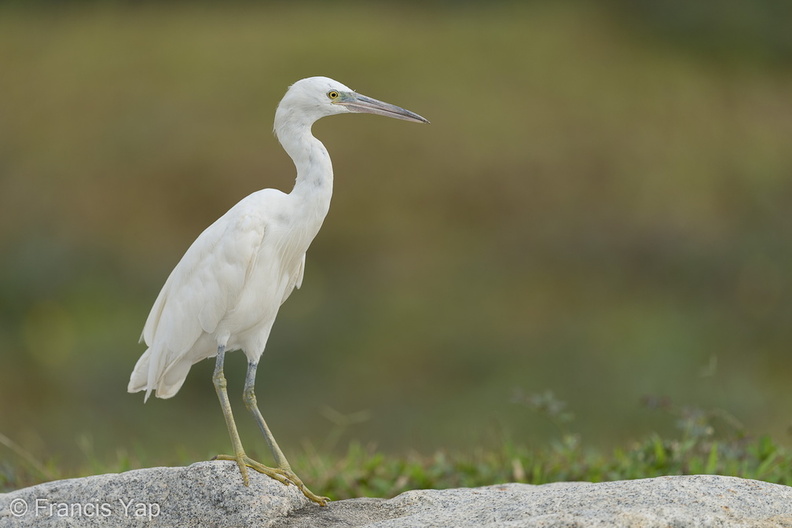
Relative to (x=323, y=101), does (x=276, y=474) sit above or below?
below

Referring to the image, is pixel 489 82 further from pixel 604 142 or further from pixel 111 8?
pixel 111 8

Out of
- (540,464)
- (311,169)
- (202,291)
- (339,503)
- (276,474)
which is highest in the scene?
(311,169)

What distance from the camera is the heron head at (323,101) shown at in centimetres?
348

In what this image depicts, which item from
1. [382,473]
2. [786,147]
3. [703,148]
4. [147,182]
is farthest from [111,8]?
[382,473]

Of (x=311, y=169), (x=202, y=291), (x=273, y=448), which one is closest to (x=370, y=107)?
(x=311, y=169)

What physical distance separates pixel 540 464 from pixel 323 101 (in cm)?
192

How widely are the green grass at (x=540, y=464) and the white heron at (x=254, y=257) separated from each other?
102cm

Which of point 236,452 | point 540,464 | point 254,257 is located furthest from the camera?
point 540,464

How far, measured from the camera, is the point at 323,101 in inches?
137

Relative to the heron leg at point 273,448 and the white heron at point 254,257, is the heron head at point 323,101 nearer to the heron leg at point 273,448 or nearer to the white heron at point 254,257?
the white heron at point 254,257

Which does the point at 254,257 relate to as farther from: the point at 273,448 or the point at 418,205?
the point at 418,205

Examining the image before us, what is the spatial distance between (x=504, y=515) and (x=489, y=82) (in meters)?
8.51

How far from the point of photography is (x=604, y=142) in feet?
33.3

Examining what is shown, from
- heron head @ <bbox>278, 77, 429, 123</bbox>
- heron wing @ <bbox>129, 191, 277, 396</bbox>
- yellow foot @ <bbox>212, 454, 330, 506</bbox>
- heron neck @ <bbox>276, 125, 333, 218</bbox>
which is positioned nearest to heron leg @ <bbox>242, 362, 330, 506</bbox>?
yellow foot @ <bbox>212, 454, 330, 506</bbox>
